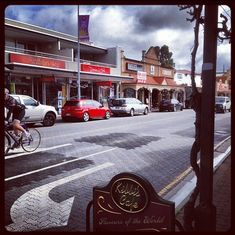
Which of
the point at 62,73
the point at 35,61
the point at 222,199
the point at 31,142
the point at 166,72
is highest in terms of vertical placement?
the point at 166,72

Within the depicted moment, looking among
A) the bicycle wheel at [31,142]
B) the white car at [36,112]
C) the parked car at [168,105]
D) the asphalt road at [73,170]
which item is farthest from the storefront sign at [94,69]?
the bicycle wheel at [31,142]

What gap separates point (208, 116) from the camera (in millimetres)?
2859

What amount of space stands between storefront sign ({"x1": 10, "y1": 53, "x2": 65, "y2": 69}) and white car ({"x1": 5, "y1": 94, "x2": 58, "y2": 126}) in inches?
165

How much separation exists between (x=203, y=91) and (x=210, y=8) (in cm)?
76

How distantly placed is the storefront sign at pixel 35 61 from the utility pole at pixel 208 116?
1755 cm

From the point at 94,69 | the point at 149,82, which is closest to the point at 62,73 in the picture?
the point at 94,69

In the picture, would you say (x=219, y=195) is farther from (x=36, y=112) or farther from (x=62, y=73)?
(x=62, y=73)

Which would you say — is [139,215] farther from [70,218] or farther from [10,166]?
[10,166]

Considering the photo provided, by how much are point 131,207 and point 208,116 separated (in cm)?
115

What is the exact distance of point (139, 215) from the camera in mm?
2836

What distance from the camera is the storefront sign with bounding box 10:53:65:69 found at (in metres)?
18.7

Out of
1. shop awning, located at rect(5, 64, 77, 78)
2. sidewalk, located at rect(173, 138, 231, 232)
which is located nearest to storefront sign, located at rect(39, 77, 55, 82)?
shop awning, located at rect(5, 64, 77, 78)

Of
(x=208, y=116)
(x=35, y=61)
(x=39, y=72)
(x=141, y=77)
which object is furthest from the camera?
(x=141, y=77)

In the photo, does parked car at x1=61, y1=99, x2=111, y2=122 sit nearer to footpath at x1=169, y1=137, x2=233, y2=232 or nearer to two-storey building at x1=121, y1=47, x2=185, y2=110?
two-storey building at x1=121, y1=47, x2=185, y2=110
